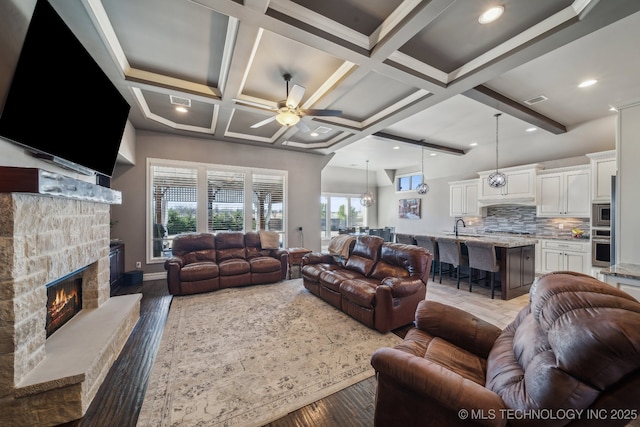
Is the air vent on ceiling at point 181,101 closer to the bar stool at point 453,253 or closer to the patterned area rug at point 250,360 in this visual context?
the patterned area rug at point 250,360

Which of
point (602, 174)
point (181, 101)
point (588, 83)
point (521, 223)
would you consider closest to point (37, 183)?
point (181, 101)

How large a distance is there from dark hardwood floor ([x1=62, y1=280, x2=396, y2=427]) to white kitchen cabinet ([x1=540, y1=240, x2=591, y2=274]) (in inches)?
215

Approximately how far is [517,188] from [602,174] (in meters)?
1.49

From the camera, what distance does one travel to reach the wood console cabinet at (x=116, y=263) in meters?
4.04

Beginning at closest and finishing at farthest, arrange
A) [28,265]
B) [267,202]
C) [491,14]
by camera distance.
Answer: [28,265] → [491,14] → [267,202]

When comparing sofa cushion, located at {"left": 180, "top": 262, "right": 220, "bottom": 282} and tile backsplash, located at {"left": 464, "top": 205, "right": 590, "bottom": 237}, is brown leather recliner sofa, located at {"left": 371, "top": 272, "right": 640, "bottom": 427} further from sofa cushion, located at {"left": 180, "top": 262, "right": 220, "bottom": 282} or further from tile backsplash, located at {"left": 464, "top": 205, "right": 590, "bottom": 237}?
tile backsplash, located at {"left": 464, "top": 205, "right": 590, "bottom": 237}

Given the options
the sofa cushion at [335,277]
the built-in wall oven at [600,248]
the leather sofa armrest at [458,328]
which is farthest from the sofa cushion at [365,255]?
the built-in wall oven at [600,248]

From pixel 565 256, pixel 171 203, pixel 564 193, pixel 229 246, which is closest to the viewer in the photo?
pixel 229 246

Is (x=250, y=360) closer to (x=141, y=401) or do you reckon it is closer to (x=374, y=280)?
(x=141, y=401)

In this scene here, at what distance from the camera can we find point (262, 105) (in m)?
3.92

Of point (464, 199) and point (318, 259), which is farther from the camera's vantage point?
point (464, 199)

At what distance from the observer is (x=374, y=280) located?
3.45 meters

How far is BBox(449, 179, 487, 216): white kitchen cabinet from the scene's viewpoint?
22.5 ft

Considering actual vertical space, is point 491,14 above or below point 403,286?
above
